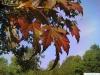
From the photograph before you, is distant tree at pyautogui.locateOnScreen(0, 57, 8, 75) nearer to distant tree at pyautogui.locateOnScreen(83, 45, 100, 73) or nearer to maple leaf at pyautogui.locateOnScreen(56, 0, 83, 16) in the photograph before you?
distant tree at pyautogui.locateOnScreen(83, 45, 100, 73)

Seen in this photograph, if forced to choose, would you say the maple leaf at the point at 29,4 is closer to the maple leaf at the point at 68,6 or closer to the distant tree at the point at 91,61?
the maple leaf at the point at 68,6

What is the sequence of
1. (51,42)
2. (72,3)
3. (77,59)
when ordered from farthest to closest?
1. (77,59)
2. (72,3)
3. (51,42)

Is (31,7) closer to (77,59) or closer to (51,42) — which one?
(51,42)

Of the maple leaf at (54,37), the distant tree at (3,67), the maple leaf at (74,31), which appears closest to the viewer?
the maple leaf at (54,37)

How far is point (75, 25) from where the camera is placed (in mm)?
3406

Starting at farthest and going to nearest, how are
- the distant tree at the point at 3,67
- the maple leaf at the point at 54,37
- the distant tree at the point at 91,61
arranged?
the distant tree at the point at 91,61, the distant tree at the point at 3,67, the maple leaf at the point at 54,37

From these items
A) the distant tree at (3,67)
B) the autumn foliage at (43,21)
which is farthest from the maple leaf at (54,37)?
the distant tree at (3,67)

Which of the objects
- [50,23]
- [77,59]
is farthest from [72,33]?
[77,59]

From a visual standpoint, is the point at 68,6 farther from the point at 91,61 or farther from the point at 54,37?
the point at 91,61

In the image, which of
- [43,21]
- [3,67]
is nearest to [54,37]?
[43,21]

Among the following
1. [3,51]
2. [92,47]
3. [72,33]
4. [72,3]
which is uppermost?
[72,3]

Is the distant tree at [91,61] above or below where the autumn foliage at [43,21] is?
below

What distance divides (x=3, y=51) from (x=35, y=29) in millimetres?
30412

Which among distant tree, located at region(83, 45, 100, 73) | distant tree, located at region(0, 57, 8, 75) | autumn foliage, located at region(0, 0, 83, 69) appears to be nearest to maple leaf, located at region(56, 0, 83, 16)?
autumn foliage, located at region(0, 0, 83, 69)
